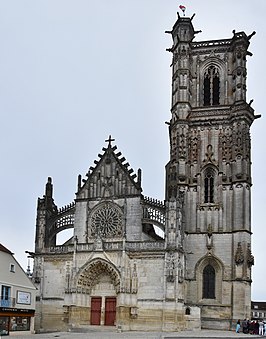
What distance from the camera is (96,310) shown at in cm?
4750

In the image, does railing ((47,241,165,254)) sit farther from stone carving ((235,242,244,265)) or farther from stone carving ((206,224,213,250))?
stone carving ((235,242,244,265))

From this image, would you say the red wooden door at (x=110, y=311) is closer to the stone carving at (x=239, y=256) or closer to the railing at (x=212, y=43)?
the stone carving at (x=239, y=256)

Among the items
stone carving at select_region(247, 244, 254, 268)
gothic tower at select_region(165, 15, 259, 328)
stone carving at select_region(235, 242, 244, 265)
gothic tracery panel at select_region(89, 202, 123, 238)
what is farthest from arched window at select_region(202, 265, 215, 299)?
gothic tracery panel at select_region(89, 202, 123, 238)

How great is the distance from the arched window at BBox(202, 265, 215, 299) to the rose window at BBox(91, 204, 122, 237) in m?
7.96

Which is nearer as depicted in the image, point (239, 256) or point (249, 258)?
point (239, 256)

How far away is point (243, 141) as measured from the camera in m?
49.8

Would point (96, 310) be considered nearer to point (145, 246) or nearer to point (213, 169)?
point (145, 246)

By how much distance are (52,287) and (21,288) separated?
6.56m

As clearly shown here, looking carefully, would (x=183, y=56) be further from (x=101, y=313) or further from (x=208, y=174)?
(x=101, y=313)

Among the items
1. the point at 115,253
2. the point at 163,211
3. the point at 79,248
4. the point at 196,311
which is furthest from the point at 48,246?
the point at 196,311

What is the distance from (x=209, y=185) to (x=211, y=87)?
950 centimetres

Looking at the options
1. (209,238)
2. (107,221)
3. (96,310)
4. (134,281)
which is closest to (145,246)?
(134,281)

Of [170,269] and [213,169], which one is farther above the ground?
[213,169]

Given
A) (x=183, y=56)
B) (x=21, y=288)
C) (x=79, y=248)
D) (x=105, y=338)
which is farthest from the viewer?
(x=183, y=56)
